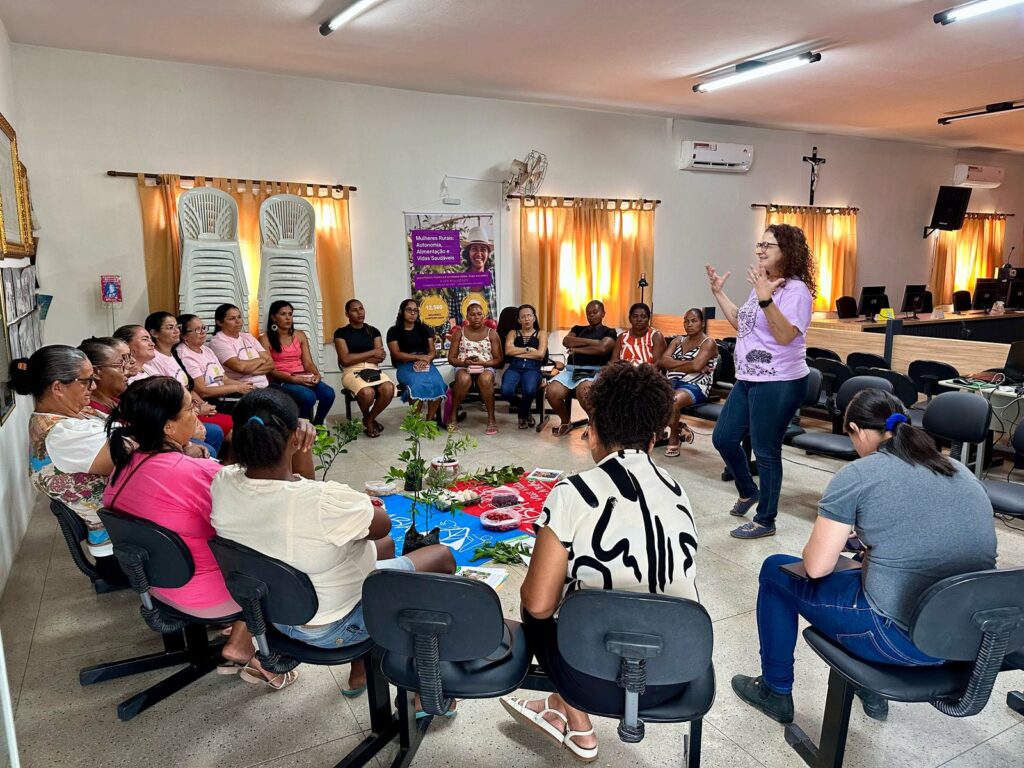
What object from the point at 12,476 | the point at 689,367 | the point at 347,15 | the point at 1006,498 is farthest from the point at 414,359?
the point at 1006,498

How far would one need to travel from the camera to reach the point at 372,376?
18.0ft

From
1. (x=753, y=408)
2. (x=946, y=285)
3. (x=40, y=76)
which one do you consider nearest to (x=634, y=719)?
(x=753, y=408)

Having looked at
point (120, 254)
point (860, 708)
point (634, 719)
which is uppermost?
point (120, 254)

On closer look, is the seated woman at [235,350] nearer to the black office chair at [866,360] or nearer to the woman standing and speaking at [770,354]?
the woman standing and speaking at [770,354]

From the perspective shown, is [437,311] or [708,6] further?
[437,311]

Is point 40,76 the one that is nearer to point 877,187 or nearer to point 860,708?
point 860,708

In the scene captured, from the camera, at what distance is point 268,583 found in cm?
159

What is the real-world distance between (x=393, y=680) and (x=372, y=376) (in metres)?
4.08

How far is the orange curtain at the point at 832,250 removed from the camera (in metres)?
8.68

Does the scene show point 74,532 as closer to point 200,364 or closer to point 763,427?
point 200,364

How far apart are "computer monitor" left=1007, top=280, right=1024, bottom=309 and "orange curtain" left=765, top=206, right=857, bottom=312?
2.03 meters

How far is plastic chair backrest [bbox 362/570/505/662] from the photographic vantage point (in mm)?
1396

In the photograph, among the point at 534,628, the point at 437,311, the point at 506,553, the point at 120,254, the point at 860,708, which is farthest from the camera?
the point at 437,311

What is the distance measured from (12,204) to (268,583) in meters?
3.33
